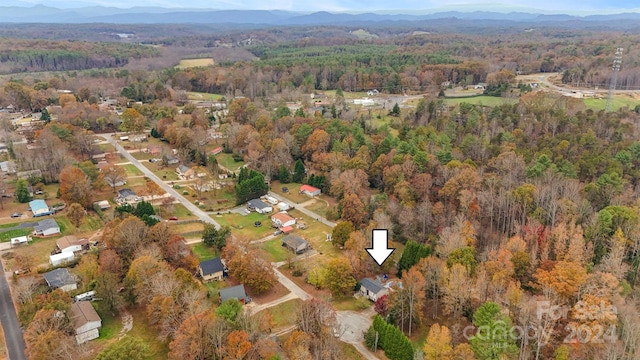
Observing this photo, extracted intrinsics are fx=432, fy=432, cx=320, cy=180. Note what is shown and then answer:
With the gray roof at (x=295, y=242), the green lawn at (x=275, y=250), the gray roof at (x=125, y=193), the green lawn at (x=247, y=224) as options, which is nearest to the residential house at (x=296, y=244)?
the gray roof at (x=295, y=242)

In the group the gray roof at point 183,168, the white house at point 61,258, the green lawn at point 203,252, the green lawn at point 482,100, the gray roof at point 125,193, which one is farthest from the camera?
the green lawn at point 482,100

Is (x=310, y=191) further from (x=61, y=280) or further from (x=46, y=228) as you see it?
(x=61, y=280)

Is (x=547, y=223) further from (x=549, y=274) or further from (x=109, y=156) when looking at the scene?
(x=109, y=156)

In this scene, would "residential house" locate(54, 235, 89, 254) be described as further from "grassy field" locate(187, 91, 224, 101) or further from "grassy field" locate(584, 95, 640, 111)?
"grassy field" locate(584, 95, 640, 111)

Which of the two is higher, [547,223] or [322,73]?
[322,73]

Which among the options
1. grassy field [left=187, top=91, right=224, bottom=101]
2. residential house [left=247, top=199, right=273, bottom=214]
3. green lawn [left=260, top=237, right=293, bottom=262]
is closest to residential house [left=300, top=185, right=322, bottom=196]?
residential house [left=247, top=199, right=273, bottom=214]

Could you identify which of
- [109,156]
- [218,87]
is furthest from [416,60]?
[109,156]

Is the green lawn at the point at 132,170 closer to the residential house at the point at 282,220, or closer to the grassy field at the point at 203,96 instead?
the residential house at the point at 282,220
